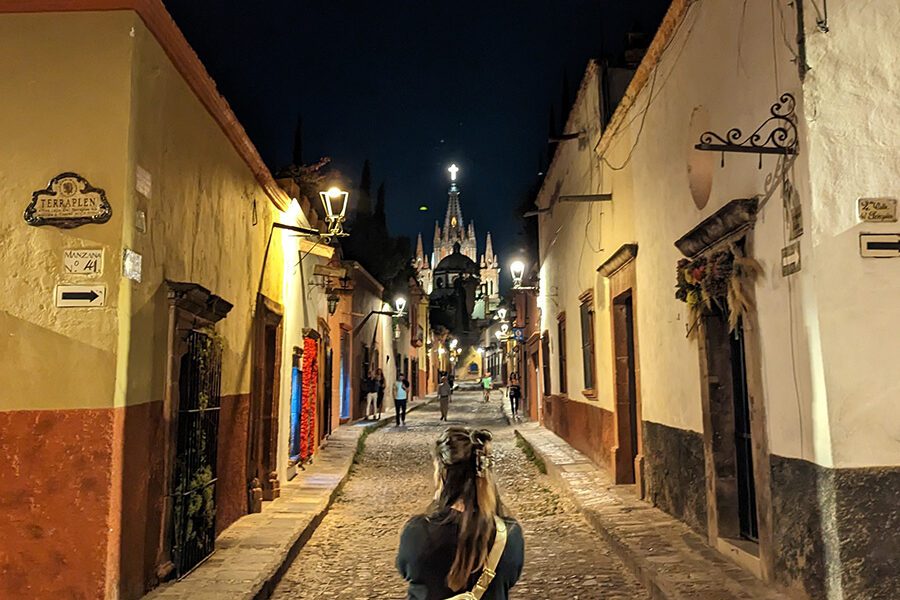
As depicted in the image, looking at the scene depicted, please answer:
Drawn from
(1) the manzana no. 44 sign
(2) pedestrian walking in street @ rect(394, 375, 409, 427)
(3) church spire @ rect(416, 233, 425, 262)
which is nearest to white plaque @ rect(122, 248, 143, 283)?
(1) the manzana no. 44 sign

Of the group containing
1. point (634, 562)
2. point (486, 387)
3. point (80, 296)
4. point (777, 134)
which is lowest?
point (634, 562)

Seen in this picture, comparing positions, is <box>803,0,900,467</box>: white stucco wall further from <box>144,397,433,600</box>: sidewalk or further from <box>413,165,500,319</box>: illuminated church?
<box>413,165,500,319</box>: illuminated church

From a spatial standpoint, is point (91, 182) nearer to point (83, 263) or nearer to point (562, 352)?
point (83, 263)

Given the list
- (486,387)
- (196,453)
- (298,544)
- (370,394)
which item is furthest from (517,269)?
(486,387)

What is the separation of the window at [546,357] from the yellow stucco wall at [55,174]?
1480 cm

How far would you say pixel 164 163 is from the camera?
5.84 m

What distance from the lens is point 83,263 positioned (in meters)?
5.05

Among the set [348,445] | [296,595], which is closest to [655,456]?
[296,595]

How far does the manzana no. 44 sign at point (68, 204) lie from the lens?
16.6ft

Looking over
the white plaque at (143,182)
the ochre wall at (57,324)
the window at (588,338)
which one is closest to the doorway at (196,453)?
the ochre wall at (57,324)

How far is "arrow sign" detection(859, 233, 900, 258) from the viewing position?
4535 mm

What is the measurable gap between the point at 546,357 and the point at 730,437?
43.3 ft

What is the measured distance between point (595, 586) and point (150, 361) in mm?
4070

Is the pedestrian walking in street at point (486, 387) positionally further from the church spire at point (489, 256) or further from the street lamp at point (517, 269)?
the church spire at point (489, 256)
